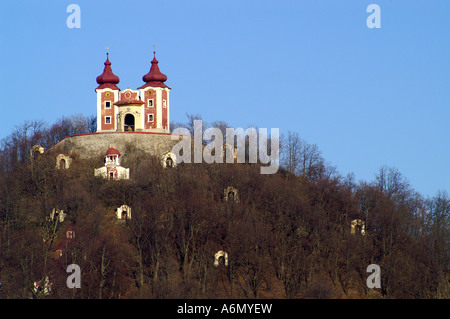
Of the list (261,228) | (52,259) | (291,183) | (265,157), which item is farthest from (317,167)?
(52,259)

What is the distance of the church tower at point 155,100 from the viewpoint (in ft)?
309

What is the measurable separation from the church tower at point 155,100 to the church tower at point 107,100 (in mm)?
2396

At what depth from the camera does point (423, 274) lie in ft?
239

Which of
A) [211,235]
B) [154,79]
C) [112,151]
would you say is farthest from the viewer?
[154,79]

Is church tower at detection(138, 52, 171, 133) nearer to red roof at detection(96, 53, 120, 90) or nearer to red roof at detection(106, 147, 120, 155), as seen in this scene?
red roof at detection(96, 53, 120, 90)

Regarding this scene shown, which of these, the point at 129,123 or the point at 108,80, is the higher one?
the point at 108,80

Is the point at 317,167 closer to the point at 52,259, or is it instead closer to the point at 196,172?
the point at 196,172

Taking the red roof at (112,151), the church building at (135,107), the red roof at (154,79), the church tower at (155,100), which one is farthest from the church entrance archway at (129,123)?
the red roof at (112,151)

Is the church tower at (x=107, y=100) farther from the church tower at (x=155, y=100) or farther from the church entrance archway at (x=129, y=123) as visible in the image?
the church tower at (x=155, y=100)

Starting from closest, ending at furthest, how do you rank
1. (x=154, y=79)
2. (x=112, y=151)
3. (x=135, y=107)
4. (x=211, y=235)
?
(x=211, y=235), (x=112, y=151), (x=135, y=107), (x=154, y=79)

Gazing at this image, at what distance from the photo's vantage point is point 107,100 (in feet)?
312

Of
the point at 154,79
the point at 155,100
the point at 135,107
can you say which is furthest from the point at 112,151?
the point at 154,79

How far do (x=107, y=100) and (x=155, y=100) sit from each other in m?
4.10

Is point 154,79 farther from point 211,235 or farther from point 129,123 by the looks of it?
point 211,235
